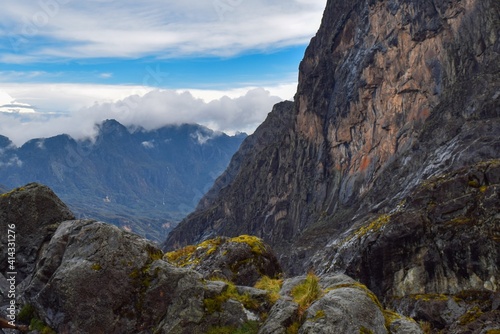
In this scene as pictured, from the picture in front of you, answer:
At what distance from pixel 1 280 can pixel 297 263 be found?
171187 millimetres

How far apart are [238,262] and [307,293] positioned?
885 centimetres

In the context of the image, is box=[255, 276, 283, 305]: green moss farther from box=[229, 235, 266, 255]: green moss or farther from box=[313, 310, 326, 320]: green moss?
box=[229, 235, 266, 255]: green moss

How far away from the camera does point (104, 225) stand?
742 inches

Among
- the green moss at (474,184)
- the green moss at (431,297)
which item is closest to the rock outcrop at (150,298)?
the green moss at (431,297)

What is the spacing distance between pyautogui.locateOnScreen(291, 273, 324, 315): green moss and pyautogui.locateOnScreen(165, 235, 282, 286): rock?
690cm

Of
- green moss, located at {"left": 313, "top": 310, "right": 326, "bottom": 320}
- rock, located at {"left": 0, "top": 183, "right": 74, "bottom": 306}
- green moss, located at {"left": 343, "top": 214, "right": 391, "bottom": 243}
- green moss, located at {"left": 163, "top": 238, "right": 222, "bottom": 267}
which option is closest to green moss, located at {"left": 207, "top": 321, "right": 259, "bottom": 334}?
green moss, located at {"left": 313, "top": 310, "right": 326, "bottom": 320}

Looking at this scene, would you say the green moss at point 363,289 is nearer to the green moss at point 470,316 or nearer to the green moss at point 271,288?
the green moss at point 271,288

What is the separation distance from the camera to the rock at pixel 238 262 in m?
24.8

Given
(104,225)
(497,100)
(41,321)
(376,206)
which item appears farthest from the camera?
(376,206)

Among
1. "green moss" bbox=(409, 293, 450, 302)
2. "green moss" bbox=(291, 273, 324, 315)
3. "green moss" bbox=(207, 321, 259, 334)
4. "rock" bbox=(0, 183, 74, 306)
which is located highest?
"rock" bbox=(0, 183, 74, 306)

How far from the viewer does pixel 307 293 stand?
16938mm

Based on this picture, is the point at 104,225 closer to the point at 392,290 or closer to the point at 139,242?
the point at 139,242

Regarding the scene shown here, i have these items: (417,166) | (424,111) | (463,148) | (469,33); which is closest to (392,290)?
(463,148)

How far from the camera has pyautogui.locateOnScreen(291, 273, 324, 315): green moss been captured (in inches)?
651
